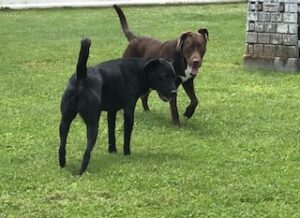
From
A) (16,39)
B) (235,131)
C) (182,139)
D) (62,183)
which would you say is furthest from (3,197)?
(16,39)

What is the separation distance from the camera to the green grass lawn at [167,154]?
536 centimetres

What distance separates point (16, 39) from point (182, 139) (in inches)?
359

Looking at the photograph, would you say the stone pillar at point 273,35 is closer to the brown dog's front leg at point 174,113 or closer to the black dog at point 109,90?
the brown dog's front leg at point 174,113

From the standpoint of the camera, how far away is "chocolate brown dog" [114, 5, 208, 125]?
766 cm

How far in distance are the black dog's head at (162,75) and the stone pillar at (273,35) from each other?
5252 mm

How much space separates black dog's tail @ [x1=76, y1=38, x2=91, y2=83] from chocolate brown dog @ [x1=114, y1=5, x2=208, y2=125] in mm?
1517

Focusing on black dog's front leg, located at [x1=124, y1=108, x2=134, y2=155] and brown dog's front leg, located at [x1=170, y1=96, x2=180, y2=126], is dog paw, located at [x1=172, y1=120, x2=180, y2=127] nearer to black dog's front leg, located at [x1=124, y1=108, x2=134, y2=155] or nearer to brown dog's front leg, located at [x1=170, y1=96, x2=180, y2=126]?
brown dog's front leg, located at [x1=170, y1=96, x2=180, y2=126]

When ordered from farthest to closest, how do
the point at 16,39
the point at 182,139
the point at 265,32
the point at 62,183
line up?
the point at 16,39
the point at 265,32
the point at 182,139
the point at 62,183

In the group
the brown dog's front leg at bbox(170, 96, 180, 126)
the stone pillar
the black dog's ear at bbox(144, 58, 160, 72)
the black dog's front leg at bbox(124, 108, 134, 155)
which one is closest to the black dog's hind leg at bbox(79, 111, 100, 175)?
the black dog's front leg at bbox(124, 108, 134, 155)

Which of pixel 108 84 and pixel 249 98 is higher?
pixel 108 84

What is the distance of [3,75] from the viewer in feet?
36.7

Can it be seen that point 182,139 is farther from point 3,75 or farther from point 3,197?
point 3,75

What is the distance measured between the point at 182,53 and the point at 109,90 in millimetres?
1514

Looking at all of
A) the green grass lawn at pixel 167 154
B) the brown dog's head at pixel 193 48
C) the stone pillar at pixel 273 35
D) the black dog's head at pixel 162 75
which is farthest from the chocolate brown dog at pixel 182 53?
the stone pillar at pixel 273 35
